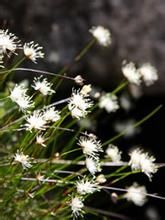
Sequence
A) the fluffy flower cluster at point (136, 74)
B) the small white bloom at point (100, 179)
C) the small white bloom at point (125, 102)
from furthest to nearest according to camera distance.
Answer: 1. the small white bloom at point (125, 102)
2. the fluffy flower cluster at point (136, 74)
3. the small white bloom at point (100, 179)

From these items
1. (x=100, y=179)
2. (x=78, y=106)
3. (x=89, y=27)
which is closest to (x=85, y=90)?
(x=78, y=106)

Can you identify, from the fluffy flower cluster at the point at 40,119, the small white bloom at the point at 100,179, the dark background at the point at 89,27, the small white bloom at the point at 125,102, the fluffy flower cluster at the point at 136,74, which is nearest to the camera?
the fluffy flower cluster at the point at 40,119

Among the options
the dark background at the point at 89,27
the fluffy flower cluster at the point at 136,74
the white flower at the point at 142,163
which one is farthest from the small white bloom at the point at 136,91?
the white flower at the point at 142,163

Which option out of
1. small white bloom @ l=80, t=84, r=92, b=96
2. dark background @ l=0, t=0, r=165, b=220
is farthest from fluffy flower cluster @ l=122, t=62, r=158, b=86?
small white bloom @ l=80, t=84, r=92, b=96

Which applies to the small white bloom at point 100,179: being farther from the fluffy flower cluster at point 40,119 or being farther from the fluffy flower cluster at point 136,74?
the fluffy flower cluster at point 136,74

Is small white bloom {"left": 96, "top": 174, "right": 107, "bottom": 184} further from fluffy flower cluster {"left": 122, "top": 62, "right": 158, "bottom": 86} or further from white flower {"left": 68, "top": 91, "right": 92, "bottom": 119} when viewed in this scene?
fluffy flower cluster {"left": 122, "top": 62, "right": 158, "bottom": 86}

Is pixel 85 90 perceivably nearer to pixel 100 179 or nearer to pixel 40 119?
pixel 40 119

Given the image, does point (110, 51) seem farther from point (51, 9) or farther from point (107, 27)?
point (51, 9)

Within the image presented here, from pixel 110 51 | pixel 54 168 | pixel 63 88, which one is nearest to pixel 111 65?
pixel 110 51

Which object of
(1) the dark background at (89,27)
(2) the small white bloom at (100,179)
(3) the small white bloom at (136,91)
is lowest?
(2) the small white bloom at (100,179)
